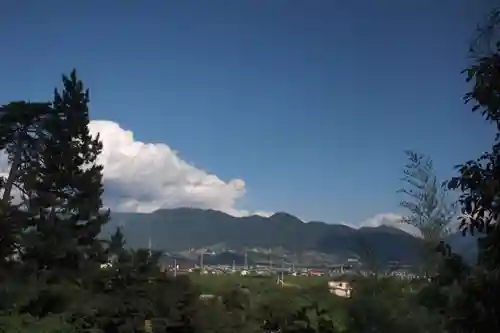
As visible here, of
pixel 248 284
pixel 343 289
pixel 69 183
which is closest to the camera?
pixel 343 289

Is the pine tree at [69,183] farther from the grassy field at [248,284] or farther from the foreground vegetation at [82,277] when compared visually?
the grassy field at [248,284]

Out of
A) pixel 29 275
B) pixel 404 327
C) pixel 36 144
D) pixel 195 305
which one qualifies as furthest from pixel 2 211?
pixel 404 327

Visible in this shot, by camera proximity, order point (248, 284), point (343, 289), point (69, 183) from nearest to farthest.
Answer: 1. point (343, 289)
2. point (69, 183)
3. point (248, 284)

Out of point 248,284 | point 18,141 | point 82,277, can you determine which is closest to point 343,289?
point 82,277

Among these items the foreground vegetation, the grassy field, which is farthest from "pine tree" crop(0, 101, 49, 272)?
the grassy field

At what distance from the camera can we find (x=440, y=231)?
917cm

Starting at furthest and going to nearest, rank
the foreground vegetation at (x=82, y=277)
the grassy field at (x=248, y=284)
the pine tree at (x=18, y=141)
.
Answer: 1. the grassy field at (x=248, y=284)
2. the pine tree at (x=18, y=141)
3. the foreground vegetation at (x=82, y=277)

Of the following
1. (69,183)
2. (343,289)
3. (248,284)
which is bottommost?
(248,284)

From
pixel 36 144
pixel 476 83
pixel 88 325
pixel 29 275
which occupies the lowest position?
pixel 88 325

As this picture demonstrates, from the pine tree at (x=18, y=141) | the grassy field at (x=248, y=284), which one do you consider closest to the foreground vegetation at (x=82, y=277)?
the pine tree at (x=18, y=141)

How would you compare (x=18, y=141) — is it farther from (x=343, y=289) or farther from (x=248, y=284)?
(x=248, y=284)

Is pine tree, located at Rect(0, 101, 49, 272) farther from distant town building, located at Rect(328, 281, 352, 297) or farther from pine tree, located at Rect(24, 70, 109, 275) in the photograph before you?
distant town building, located at Rect(328, 281, 352, 297)

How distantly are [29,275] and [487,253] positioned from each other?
1668cm

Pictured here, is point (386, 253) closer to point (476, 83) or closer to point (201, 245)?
point (476, 83)
